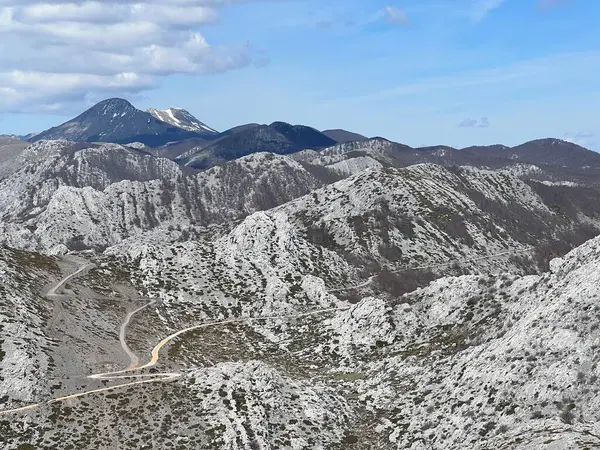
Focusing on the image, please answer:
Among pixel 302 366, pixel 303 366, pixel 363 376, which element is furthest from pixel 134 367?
pixel 363 376

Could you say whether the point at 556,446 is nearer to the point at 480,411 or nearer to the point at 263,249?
the point at 480,411

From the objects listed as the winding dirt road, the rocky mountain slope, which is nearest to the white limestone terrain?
the rocky mountain slope

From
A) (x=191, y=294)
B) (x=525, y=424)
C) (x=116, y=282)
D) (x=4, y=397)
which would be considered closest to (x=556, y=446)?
(x=525, y=424)

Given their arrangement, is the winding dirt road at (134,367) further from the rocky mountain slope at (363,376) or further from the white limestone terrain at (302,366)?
the rocky mountain slope at (363,376)

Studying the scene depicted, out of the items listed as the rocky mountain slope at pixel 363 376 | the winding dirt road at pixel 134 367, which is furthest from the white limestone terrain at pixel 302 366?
the winding dirt road at pixel 134 367

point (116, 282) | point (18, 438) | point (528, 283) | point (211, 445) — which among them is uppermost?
point (116, 282)

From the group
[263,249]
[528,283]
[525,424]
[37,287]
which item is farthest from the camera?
[263,249]

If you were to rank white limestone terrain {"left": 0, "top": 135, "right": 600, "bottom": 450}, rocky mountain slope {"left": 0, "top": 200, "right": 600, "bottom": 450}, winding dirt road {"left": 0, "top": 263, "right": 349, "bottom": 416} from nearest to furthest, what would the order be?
→ rocky mountain slope {"left": 0, "top": 200, "right": 600, "bottom": 450} < white limestone terrain {"left": 0, "top": 135, "right": 600, "bottom": 450} < winding dirt road {"left": 0, "top": 263, "right": 349, "bottom": 416}

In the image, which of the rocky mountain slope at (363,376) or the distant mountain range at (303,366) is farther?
the distant mountain range at (303,366)

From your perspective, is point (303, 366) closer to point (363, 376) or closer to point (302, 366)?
point (302, 366)

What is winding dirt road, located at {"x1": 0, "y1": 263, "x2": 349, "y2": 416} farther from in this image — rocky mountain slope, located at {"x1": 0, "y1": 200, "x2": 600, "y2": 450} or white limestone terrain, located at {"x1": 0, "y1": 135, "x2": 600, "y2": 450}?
rocky mountain slope, located at {"x1": 0, "y1": 200, "x2": 600, "y2": 450}

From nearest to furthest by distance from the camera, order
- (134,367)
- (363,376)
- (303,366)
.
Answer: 1. (134,367)
2. (363,376)
3. (303,366)
